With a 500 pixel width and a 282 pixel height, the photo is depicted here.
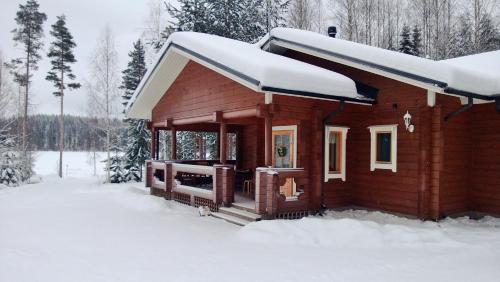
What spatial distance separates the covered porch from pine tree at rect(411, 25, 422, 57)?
42.0 feet

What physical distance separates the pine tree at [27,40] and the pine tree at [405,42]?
21.0 m

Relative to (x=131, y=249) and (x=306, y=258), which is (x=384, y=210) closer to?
(x=306, y=258)

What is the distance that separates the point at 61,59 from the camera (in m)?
23.5

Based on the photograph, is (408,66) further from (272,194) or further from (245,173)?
(245,173)

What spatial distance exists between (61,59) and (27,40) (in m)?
2.10

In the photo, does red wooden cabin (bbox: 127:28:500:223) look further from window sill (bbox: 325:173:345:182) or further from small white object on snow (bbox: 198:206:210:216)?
small white object on snow (bbox: 198:206:210:216)

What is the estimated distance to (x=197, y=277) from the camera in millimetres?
4703

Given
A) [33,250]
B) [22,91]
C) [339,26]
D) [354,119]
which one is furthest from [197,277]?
[22,91]

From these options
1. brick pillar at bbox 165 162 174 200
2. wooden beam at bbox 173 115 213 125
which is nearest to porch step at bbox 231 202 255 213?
wooden beam at bbox 173 115 213 125

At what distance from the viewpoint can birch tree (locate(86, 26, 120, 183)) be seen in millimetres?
20609

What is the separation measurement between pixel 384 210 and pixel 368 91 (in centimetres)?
281

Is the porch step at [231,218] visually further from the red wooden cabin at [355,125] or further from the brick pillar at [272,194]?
the brick pillar at [272,194]

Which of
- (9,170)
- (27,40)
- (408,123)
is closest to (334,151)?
(408,123)

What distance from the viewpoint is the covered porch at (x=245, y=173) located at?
7543 millimetres
